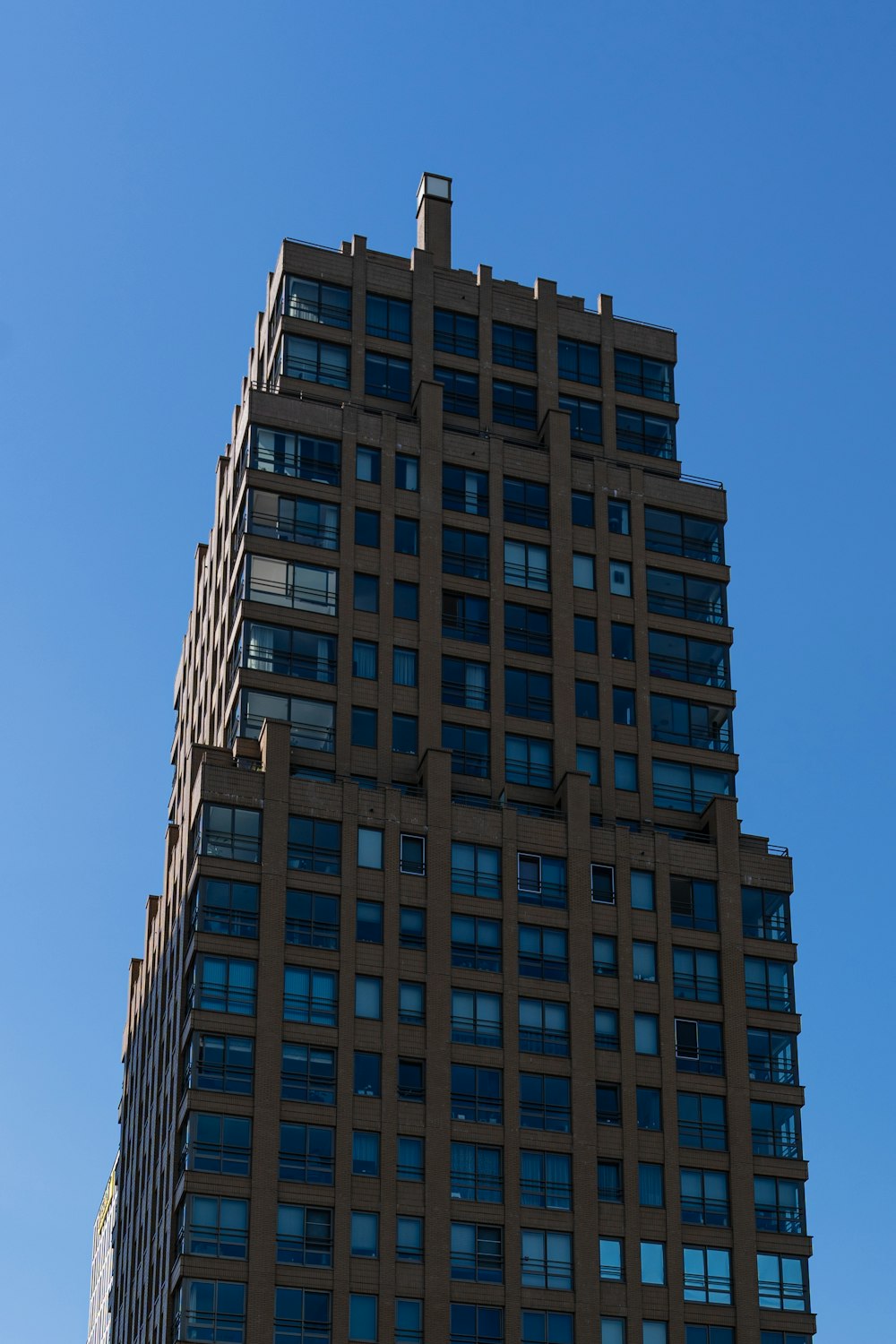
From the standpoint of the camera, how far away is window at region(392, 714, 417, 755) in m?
96.4

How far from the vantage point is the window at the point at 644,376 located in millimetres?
111188

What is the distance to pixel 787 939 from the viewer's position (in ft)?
319

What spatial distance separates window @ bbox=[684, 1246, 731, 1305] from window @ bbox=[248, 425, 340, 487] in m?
38.1

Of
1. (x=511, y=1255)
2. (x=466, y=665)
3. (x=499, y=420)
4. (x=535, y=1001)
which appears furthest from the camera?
(x=499, y=420)

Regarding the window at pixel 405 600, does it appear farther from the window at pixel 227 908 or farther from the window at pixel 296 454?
the window at pixel 227 908

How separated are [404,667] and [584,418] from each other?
1896 cm

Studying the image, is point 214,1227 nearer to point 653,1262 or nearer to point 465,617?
point 653,1262

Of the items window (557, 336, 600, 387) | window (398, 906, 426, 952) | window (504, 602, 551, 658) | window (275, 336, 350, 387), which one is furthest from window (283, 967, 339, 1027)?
window (557, 336, 600, 387)

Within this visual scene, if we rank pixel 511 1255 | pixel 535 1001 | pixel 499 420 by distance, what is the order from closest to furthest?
1. pixel 511 1255
2. pixel 535 1001
3. pixel 499 420

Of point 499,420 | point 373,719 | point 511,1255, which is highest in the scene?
point 499,420

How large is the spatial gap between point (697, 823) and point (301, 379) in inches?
1124

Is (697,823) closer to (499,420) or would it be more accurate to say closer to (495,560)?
(495,560)

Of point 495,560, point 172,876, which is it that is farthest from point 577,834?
point 172,876

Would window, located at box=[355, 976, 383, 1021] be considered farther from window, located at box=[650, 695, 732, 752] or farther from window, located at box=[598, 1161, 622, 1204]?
window, located at box=[650, 695, 732, 752]
